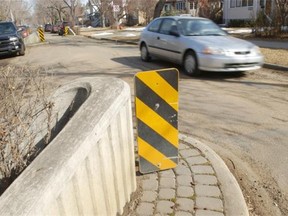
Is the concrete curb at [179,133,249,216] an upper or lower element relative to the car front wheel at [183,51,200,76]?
lower

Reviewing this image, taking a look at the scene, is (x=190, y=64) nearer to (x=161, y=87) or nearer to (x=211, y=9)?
(x=161, y=87)

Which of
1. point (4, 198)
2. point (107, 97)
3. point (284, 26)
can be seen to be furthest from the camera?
point (284, 26)

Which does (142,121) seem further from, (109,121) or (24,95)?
(24,95)

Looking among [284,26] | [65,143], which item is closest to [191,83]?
[65,143]

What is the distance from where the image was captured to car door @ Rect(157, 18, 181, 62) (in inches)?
344

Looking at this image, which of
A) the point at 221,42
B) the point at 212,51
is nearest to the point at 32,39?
the point at 221,42

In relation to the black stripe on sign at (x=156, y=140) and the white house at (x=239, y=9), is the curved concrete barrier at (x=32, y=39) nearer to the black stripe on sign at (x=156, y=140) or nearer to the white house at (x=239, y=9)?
the white house at (x=239, y=9)

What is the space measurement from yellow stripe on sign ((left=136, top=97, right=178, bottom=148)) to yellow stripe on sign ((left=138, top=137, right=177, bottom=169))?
0.60ft

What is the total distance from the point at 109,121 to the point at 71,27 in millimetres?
38969

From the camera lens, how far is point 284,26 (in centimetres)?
1761

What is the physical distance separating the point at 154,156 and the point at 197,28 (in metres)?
6.52

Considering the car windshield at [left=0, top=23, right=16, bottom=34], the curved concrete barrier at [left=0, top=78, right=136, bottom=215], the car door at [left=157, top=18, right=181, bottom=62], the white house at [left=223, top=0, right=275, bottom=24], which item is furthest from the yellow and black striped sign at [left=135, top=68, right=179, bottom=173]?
the white house at [left=223, top=0, right=275, bottom=24]

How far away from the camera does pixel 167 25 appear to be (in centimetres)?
948

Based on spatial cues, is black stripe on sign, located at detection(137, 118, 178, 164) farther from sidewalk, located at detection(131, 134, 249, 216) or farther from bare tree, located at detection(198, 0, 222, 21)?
bare tree, located at detection(198, 0, 222, 21)
